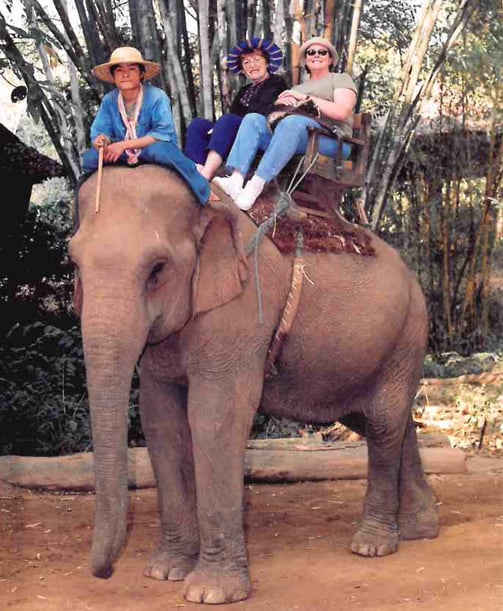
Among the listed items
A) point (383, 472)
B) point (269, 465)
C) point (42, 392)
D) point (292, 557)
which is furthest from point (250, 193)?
point (42, 392)

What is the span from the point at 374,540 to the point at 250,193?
67.7 inches

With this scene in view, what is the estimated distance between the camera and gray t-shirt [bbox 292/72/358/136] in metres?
5.04

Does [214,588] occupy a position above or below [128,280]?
below

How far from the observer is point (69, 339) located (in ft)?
26.6

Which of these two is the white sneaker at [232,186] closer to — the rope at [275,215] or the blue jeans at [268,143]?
the blue jeans at [268,143]

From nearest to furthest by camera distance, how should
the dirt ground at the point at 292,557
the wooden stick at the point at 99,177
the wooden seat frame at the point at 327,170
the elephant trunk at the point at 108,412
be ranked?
the elephant trunk at the point at 108,412
the wooden stick at the point at 99,177
the dirt ground at the point at 292,557
the wooden seat frame at the point at 327,170

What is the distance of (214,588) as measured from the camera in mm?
4246

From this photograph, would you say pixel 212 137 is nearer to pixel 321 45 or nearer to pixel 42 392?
pixel 321 45

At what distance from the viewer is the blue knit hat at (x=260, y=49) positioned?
4.96m

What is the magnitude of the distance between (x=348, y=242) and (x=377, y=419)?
847mm

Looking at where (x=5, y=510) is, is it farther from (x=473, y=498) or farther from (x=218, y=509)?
(x=473, y=498)

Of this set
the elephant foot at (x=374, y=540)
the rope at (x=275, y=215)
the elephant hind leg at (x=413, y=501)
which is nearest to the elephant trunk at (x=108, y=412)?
the rope at (x=275, y=215)

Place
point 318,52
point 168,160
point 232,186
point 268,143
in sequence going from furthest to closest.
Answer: point 318,52 → point 268,143 → point 232,186 → point 168,160

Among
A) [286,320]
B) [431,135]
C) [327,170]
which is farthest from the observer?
[431,135]
